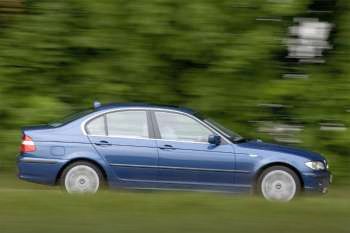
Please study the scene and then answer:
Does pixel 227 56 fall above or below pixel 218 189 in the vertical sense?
above

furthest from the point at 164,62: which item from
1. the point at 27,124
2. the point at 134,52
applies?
the point at 27,124

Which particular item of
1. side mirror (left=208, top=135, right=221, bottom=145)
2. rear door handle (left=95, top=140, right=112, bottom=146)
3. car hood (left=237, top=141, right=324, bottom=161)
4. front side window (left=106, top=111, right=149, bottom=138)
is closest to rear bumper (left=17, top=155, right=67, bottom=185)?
rear door handle (left=95, top=140, right=112, bottom=146)

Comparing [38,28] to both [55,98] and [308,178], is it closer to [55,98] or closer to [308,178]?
[55,98]

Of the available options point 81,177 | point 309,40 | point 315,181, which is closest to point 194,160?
point 81,177

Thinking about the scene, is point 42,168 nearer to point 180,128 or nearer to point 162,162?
point 162,162

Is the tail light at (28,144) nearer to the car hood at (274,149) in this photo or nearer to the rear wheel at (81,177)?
the rear wheel at (81,177)

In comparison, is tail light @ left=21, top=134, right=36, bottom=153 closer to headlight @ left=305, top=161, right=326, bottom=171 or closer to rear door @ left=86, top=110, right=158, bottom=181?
rear door @ left=86, top=110, right=158, bottom=181

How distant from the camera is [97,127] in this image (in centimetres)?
977

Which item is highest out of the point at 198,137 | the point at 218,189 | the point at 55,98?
the point at 55,98

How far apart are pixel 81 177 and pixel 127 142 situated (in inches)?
30.6

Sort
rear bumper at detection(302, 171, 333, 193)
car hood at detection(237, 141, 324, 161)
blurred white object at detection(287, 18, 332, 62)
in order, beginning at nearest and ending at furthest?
rear bumper at detection(302, 171, 333, 193) → car hood at detection(237, 141, 324, 161) → blurred white object at detection(287, 18, 332, 62)

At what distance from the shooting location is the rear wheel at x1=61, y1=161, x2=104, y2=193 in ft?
31.5

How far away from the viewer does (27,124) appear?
38.7 feet

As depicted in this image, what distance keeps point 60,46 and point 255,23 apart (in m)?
3.25
